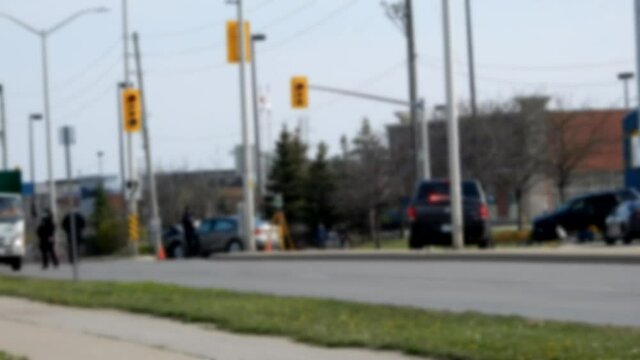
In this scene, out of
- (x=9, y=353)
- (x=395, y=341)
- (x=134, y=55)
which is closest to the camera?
(x=395, y=341)

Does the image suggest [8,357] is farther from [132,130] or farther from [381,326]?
[132,130]

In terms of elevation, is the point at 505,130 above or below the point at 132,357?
above

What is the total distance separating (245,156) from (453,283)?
23387 millimetres

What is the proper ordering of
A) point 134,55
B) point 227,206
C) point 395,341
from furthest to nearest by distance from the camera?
point 227,206 < point 134,55 < point 395,341

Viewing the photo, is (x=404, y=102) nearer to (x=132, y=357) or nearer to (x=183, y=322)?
(x=183, y=322)

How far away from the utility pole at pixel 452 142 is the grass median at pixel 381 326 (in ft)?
39.9

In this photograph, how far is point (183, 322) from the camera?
55.9ft

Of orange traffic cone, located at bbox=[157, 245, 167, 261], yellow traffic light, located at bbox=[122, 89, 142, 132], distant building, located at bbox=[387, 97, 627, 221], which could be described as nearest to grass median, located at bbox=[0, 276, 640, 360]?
yellow traffic light, located at bbox=[122, 89, 142, 132]

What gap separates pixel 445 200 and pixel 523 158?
23.9 m

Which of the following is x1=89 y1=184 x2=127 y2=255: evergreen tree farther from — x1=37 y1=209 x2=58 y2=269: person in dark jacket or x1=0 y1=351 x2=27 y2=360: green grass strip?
x1=0 y1=351 x2=27 y2=360: green grass strip

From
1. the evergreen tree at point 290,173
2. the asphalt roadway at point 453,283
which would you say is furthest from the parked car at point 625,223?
the evergreen tree at point 290,173

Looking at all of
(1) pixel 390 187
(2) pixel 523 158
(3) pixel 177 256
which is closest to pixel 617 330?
(3) pixel 177 256

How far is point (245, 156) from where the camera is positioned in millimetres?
45594

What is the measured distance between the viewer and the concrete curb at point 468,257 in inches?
1056
